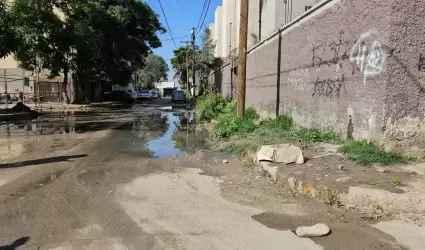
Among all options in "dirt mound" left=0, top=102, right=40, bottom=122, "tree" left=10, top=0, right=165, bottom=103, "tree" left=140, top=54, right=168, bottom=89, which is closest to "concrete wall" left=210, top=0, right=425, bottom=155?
"tree" left=10, top=0, right=165, bottom=103

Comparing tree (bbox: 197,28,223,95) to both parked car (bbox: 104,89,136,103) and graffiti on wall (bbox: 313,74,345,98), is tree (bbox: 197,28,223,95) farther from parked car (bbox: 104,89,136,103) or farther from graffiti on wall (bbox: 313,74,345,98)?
graffiti on wall (bbox: 313,74,345,98)

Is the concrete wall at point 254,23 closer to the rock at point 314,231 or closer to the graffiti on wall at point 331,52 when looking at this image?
the graffiti on wall at point 331,52

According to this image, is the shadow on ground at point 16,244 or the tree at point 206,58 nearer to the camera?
the shadow on ground at point 16,244

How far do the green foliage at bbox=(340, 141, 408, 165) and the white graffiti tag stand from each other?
1.36 metres

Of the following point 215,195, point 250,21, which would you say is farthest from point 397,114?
point 250,21

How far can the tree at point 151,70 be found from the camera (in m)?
118

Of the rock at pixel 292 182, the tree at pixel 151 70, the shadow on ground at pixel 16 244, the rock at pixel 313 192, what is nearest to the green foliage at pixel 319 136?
the rock at pixel 292 182

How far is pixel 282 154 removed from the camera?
7535mm

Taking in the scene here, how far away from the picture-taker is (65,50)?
28.5m

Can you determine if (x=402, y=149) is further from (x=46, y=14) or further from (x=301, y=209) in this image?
(x=46, y=14)

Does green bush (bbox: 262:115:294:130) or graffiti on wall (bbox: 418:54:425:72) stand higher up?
graffiti on wall (bbox: 418:54:425:72)

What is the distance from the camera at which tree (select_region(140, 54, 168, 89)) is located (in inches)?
4662

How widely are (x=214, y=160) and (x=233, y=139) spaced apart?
2.12m

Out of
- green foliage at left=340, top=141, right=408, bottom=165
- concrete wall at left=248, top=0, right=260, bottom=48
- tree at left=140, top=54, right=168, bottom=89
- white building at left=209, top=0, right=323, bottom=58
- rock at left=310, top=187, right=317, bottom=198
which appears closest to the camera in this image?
rock at left=310, top=187, right=317, bottom=198
